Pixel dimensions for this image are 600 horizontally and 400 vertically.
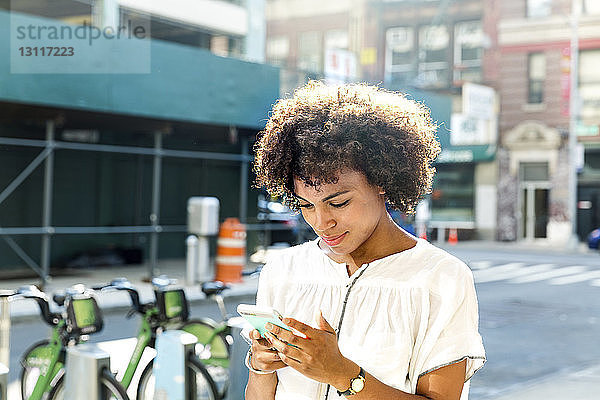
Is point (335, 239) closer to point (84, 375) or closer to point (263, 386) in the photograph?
point (263, 386)

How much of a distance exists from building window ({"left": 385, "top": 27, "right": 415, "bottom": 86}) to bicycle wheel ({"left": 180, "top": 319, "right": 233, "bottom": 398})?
29960 millimetres

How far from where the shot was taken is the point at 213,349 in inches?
242

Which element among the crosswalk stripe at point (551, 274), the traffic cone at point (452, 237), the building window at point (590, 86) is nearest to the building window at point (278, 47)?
the traffic cone at point (452, 237)

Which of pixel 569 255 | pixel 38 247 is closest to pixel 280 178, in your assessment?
pixel 38 247

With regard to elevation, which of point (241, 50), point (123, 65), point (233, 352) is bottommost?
point (233, 352)

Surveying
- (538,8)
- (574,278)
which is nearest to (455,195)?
(538,8)

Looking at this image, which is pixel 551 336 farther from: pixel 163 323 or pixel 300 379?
pixel 300 379

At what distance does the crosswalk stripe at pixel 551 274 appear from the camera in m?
18.5

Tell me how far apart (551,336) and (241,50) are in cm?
1054

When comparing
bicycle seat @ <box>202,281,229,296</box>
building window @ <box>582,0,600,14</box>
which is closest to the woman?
bicycle seat @ <box>202,281,229,296</box>

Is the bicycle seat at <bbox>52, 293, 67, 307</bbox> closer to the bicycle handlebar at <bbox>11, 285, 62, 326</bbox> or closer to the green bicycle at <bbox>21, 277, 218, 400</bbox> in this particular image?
the bicycle handlebar at <bbox>11, 285, 62, 326</bbox>

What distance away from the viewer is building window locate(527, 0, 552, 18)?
108 feet

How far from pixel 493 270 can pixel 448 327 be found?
19.1 meters

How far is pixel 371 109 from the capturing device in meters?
2.26
